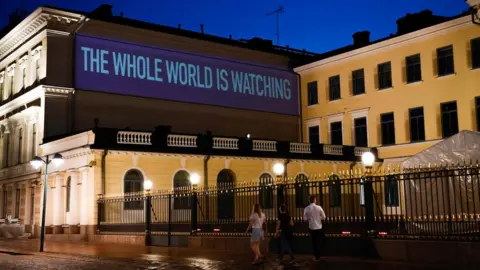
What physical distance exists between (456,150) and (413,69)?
2404 cm

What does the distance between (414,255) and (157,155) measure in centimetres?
Result: 2171

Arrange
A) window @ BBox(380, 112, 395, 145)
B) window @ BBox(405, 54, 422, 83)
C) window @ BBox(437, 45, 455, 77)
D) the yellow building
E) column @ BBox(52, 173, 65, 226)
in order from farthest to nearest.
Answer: window @ BBox(380, 112, 395, 145), window @ BBox(405, 54, 422, 83), window @ BBox(437, 45, 455, 77), the yellow building, column @ BBox(52, 173, 65, 226)

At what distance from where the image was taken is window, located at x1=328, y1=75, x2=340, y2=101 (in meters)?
49.0

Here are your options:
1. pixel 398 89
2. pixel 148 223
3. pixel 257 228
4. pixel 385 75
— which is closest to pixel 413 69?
pixel 398 89

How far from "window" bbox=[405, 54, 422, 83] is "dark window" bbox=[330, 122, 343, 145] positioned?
698 cm

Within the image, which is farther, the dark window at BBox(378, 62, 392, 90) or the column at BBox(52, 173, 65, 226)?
the dark window at BBox(378, 62, 392, 90)

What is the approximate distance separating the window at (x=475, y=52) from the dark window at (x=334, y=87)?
11.7 metres

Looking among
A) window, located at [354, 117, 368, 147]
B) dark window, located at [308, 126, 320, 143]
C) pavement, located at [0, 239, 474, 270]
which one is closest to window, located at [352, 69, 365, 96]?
window, located at [354, 117, 368, 147]

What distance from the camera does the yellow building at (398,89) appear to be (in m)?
40.2

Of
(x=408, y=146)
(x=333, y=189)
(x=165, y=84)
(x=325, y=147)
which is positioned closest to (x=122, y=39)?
(x=165, y=84)

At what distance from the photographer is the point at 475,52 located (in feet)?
129

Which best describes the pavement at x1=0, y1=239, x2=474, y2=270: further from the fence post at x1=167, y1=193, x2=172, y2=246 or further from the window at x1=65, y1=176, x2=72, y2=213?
the window at x1=65, y1=176, x2=72, y2=213

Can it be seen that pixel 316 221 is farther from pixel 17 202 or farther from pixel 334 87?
pixel 17 202

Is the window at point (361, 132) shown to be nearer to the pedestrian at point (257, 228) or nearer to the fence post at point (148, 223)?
the fence post at point (148, 223)
